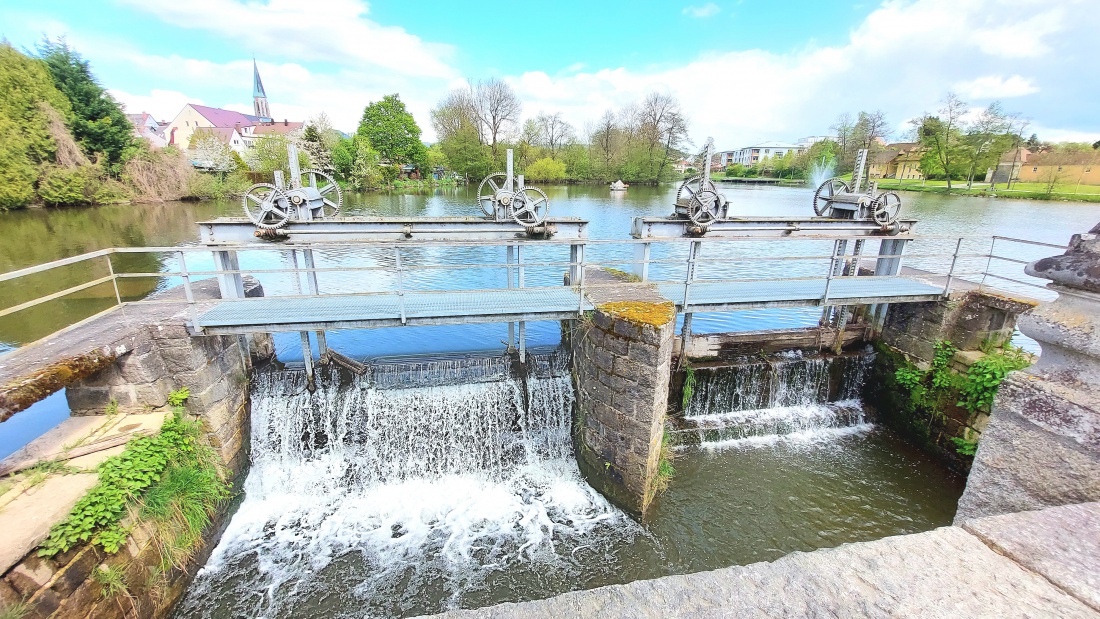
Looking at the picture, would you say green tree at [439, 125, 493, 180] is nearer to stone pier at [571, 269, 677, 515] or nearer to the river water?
the river water

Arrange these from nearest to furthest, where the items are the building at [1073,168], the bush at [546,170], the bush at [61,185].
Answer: the bush at [61,185] → the building at [1073,168] → the bush at [546,170]

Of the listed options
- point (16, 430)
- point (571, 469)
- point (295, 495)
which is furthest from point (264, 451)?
point (571, 469)

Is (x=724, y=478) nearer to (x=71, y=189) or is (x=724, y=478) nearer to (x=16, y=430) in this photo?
(x=16, y=430)

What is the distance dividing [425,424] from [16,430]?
605 centimetres

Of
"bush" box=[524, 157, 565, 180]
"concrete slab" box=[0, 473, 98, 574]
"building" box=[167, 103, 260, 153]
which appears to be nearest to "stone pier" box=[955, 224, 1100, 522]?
"concrete slab" box=[0, 473, 98, 574]

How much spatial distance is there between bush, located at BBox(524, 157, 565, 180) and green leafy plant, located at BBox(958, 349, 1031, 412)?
4839 cm

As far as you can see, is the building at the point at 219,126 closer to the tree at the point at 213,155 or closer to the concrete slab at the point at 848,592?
the tree at the point at 213,155

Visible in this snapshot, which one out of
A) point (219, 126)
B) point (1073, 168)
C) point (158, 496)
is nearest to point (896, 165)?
point (1073, 168)

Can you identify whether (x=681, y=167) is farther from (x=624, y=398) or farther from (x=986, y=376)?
(x=624, y=398)

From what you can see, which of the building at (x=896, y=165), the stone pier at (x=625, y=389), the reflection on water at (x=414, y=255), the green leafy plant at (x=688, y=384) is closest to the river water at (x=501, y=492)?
the green leafy plant at (x=688, y=384)

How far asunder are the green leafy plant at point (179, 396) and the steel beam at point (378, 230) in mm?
1899

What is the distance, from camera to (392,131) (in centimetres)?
4928

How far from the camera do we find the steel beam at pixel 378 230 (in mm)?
6207

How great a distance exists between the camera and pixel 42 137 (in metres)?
26.4
